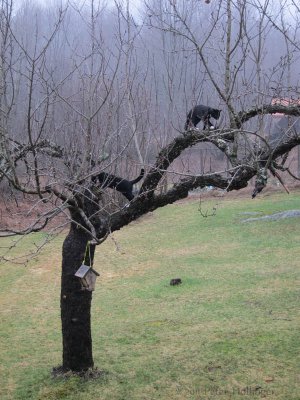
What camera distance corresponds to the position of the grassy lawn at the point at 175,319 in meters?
4.70

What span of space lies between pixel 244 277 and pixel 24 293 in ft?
12.4

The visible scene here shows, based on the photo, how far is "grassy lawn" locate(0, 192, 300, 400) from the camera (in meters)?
4.70

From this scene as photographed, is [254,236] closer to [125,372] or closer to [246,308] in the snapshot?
[246,308]

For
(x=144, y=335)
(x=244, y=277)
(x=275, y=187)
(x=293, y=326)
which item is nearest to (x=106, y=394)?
(x=144, y=335)

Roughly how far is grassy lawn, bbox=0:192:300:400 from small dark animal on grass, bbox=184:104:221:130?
4.89 feet

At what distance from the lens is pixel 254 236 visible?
38.5 ft

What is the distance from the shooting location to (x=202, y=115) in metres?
5.18

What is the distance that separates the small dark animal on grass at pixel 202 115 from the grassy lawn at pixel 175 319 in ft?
4.89

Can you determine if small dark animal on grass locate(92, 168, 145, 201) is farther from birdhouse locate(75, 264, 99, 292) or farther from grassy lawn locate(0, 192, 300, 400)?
birdhouse locate(75, 264, 99, 292)

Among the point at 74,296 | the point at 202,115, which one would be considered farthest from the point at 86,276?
the point at 202,115

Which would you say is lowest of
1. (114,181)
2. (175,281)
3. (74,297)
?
(175,281)

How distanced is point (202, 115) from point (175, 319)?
9.56ft

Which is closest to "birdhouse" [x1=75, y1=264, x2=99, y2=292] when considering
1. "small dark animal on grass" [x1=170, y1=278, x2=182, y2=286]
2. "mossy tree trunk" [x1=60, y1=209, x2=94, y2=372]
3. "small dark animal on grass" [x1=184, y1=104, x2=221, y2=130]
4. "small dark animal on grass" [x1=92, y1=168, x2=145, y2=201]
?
"mossy tree trunk" [x1=60, y1=209, x2=94, y2=372]

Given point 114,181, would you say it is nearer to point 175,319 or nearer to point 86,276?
point 86,276
